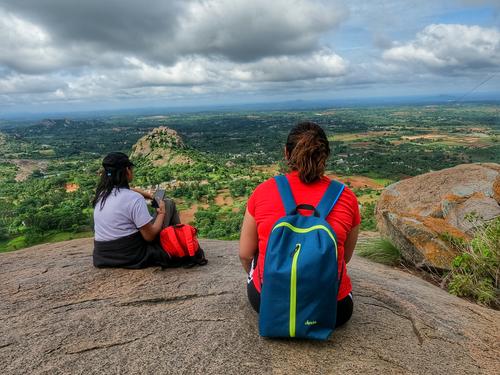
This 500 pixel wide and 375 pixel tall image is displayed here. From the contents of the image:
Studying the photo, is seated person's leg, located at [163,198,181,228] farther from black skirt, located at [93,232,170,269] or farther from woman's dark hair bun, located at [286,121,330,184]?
woman's dark hair bun, located at [286,121,330,184]

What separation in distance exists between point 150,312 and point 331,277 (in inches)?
83.2

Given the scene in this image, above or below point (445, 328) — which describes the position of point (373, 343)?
above

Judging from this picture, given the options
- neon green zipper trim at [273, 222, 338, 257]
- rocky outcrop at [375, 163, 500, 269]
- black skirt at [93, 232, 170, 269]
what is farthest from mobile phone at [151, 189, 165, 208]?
rocky outcrop at [375, 163, 500, 269]

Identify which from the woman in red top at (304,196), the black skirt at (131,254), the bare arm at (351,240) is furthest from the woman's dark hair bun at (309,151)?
the black skirt at (131,254)

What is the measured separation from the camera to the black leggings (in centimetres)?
316

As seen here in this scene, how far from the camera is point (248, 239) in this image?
3.13 meters

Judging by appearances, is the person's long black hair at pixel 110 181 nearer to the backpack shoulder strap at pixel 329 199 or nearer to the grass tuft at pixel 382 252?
the backpack shoulder strap at pixel 329 199

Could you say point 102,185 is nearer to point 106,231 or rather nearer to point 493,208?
point 106,231

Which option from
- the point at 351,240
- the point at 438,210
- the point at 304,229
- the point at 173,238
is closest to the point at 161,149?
the point at 438,210

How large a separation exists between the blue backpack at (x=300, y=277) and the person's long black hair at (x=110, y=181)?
2501mm

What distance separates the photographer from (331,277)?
2.56m

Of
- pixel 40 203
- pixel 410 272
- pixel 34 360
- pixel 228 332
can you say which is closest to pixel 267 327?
pixel 228 332

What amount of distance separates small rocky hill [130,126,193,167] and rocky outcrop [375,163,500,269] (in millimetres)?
64170

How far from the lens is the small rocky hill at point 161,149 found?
73250mm
